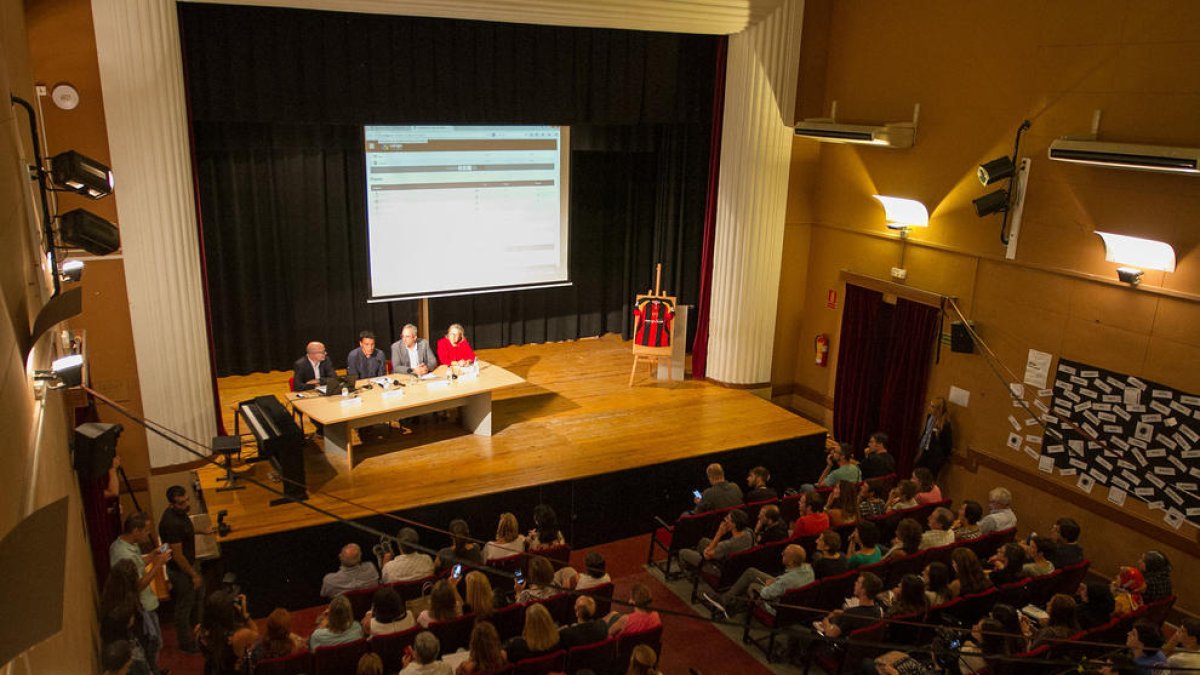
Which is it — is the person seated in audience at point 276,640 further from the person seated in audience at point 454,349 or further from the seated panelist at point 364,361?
the person seated in audience at point 454,349

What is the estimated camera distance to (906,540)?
20.6ft

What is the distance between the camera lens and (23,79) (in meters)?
5.47

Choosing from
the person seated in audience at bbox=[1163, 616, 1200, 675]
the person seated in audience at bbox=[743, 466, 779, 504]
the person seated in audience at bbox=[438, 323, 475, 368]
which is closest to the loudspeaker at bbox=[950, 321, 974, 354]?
the person seated in audience at bbox=[743, 466, 779, 504]

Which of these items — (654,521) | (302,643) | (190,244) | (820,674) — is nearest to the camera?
(302,643)

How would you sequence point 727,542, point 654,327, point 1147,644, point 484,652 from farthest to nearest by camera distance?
point 654,327
point 727,542
point 1147,644
point 484,652

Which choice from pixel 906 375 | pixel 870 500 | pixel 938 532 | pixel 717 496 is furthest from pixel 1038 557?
pixel 906 375

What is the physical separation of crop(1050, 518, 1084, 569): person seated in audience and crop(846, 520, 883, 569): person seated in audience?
1256 mm

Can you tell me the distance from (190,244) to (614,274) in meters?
5.82

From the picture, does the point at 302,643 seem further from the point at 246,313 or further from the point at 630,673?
the point at 246,313

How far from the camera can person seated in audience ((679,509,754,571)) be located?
6.46 m

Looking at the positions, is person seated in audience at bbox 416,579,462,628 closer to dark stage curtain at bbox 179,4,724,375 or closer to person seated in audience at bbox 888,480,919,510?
person seated in audience at bbox 888,480,919,510

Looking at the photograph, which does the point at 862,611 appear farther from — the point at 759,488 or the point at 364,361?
the point at 364,361

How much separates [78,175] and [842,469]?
6.15m

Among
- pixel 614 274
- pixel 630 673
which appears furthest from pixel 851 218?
pixel 630 673
